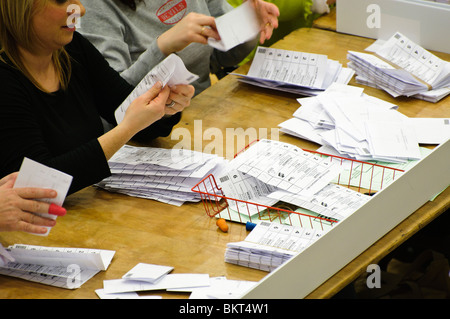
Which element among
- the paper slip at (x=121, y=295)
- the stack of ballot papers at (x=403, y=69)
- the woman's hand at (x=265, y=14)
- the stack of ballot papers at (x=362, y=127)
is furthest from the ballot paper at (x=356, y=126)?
the paper slip at (x=121, y=295)

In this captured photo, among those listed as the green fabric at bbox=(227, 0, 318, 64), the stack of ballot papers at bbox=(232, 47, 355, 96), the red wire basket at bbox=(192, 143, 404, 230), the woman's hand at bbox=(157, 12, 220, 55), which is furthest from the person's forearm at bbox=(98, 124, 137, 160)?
the green fabric at bbox=(227, 0, 318, 64)

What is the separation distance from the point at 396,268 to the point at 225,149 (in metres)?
0.96

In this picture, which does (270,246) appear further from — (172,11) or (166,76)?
(172,11)

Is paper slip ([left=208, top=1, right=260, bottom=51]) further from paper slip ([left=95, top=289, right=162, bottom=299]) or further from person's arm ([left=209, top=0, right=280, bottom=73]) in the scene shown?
paper slip ([left=95, top=289, right=162, bottom=299])

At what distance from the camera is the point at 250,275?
4.79 feet

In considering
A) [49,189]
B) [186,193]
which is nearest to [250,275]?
[186,193]

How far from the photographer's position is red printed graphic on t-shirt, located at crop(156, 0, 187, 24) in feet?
8.06

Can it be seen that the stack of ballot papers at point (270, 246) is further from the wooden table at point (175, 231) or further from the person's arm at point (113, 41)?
the person's arm at point (113, 41)

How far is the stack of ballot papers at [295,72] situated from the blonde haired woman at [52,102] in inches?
21.7

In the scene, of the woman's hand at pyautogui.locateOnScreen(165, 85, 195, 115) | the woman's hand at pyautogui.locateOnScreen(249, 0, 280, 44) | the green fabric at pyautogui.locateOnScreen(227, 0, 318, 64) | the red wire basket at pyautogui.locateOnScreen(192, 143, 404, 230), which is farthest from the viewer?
the green fabric at pyautogui.locateOnScreen(227, 0, 318, 64)

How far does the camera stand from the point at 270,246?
1.48 metres

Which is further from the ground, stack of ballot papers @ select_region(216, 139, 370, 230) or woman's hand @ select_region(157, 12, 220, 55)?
woman's hand @ select_region(157, 12, 220, 55)

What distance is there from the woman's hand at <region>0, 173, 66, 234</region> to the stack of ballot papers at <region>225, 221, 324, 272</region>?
16.3 inches
